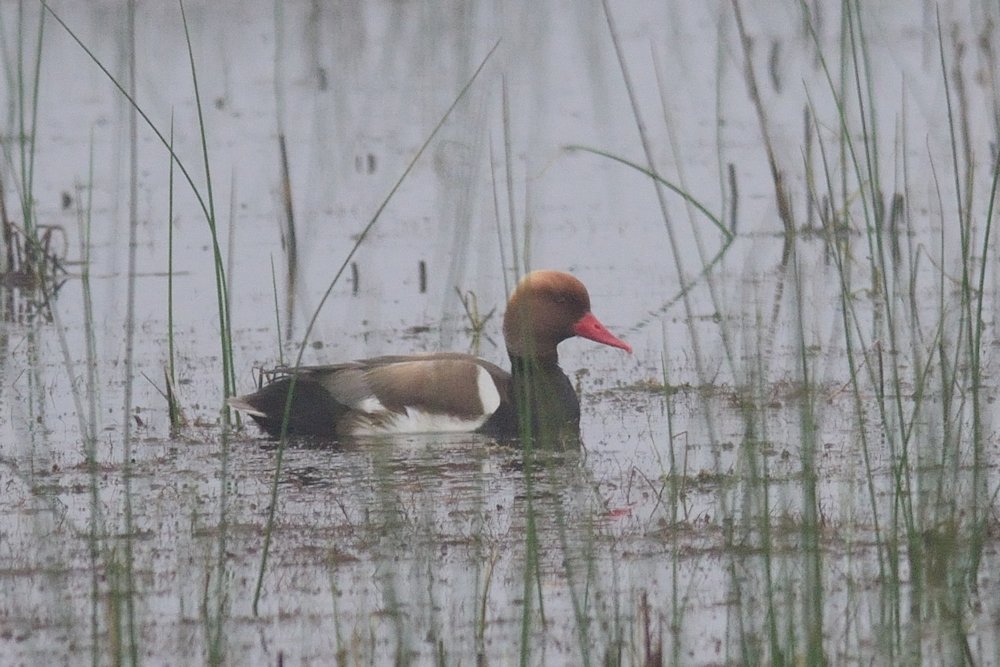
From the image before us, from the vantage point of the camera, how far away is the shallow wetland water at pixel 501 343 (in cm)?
413

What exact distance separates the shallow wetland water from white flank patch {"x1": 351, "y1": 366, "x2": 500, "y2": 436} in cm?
7

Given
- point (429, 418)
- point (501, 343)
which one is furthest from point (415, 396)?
point (501, 343)

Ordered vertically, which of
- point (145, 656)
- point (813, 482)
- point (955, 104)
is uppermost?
point (955, 104)

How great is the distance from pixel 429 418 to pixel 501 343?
119cm

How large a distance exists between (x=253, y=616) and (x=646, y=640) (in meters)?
1.26

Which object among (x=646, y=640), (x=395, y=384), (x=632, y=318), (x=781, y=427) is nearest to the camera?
(x=646, y=640)

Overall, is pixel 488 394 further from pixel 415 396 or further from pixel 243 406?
pixel 243 406

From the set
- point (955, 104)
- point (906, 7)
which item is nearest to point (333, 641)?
point (955, 104)

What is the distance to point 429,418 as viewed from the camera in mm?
7266

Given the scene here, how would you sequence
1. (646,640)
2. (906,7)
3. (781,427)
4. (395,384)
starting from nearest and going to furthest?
(646,640)
(781,427)
(395,384)
(906,7)

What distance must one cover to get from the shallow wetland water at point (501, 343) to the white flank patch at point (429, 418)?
75 mm

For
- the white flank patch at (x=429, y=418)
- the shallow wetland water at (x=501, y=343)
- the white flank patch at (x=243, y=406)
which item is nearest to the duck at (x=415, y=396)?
the white flank patch at (x=429, y=418)

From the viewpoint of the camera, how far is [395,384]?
7234 millimetres

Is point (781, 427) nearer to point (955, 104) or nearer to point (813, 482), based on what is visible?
point (813, 482)
